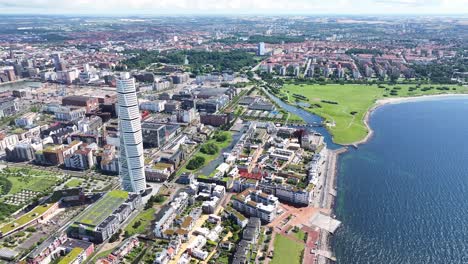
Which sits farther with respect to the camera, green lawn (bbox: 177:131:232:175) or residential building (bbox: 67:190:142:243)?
green lawn (bbox: 177:131:232:175)

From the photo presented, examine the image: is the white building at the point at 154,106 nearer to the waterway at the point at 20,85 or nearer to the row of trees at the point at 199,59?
the row of trees at the point at 199,59

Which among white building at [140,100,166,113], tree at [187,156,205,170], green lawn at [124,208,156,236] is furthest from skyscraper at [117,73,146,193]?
white building at [140,100,166,113]

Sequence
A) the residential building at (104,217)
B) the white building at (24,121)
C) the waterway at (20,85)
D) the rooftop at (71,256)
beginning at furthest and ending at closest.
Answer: the waterway at (20,85) → the white building at (24,121) → the residential building at (104,217) → the rooftop at (71,256)

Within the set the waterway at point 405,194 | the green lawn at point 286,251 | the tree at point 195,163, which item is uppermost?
the tree at point 195,163

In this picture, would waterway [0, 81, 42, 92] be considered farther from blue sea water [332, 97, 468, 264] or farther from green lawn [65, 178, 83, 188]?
blue sea water [332, 97, 468, 264]

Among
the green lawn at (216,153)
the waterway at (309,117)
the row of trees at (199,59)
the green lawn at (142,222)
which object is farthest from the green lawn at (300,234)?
the row of trees at (199,59)

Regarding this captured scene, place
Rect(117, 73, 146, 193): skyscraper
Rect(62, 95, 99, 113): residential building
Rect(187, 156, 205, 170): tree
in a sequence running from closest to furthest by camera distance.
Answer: Rect(117, 73, 146, 193): skyscraper → Rect(187, 156, 205, 170): tree → Rect(62, 95, 99, 113): residential building

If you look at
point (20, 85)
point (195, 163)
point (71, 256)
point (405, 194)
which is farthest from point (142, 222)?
point (20, 85)

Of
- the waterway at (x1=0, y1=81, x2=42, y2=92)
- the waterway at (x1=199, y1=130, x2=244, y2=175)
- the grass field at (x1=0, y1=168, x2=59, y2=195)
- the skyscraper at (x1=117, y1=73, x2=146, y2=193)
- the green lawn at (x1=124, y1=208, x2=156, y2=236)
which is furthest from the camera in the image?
the waterway at (x1=0, y1=81, x2=42, y2=92)
